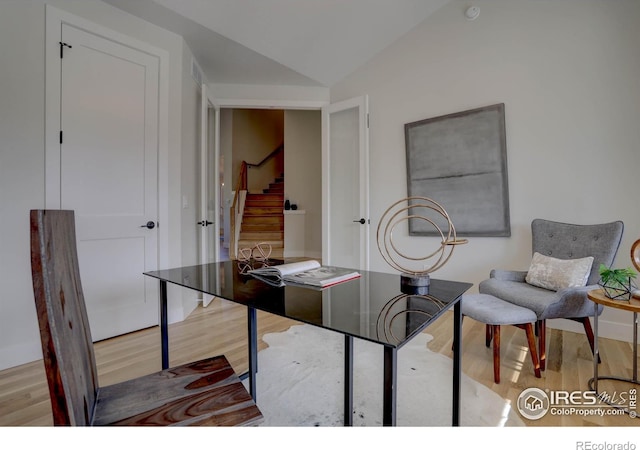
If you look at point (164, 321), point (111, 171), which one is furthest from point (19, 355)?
point (111, 171)

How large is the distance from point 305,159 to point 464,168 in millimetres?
4149

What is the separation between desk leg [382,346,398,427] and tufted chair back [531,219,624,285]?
7.35 ft

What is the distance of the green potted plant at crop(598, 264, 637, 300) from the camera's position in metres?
1.62

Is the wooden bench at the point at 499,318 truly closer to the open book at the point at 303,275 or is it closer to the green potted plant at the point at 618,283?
the green potted plant at the point at 618,283

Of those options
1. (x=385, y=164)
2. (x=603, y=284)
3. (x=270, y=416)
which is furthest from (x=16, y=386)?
(x=385, y=164)

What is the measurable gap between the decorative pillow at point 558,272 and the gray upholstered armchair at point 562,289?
0.05m

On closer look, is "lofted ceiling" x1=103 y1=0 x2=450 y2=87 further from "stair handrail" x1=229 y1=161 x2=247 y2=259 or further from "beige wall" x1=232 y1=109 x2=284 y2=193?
"beige wall" x1=232 y1=109 x2=284 y2=193

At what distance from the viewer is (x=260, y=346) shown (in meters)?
2.36

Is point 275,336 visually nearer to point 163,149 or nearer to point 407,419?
point 407,419

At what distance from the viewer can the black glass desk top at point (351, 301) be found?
86 centimetres

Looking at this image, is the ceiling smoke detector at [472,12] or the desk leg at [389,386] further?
the ceiling smoke detector at [472,12]

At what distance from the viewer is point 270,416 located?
153 centimetres

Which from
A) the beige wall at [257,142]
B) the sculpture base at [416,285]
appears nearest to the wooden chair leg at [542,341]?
the sculpture base at [416,285]

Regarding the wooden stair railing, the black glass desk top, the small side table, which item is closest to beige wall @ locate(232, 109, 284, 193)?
the wooden stair railing
